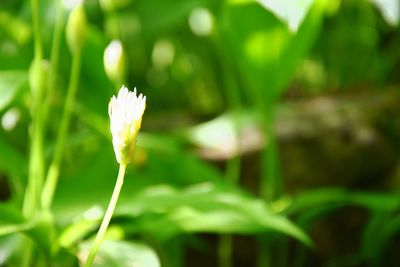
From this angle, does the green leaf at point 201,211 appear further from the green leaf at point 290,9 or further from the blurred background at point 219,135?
the green leaf at point 290,9

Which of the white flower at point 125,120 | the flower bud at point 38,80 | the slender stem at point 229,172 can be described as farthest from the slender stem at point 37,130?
the slender stem at point 229,172

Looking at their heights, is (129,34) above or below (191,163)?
above

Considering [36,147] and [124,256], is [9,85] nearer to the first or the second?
[36,147]

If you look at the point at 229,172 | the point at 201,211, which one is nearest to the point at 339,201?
the point at 201,211

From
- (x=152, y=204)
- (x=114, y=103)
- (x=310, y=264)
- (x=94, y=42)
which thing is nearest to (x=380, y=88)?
(x=310, y=264)

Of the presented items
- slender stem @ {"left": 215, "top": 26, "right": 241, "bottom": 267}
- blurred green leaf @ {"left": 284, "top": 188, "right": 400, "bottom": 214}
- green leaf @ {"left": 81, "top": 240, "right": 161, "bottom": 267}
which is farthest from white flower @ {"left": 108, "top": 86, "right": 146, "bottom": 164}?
slender stem @ {"left": 215, "top": 26, "right": 241, "bottom": 267}

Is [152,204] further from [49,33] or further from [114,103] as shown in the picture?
[49,33]

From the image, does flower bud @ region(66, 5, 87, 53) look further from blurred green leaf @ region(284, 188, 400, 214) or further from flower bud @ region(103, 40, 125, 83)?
blurred green leaf @ region(284, 188, 400, 214)
